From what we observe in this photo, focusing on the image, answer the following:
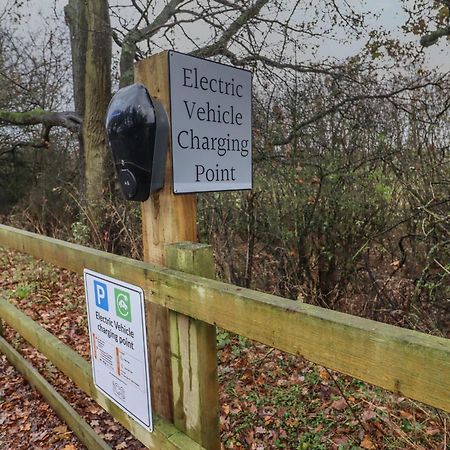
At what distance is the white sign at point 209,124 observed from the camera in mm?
1602

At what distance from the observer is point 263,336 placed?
4.21ft

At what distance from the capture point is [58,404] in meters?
2.68

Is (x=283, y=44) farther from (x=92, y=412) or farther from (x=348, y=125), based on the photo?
(x=92, y=412)

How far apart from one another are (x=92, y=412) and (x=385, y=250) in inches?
109

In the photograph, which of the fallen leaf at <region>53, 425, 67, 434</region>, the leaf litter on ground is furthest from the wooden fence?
the leaf litter on ground

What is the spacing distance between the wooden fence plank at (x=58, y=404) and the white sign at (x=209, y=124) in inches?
56.4

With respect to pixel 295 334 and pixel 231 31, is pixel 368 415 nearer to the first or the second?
pixel 295 334

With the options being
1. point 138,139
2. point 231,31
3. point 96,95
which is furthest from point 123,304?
point 96,95

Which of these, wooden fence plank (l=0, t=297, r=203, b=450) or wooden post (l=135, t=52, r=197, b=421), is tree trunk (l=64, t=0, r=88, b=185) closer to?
wooden fence plank (l=0, t=297, r=203, b=450)

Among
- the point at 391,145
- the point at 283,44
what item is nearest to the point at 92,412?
the point at 391,145

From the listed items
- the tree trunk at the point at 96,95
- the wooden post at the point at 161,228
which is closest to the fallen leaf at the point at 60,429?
the wooden post at the point at 161,228

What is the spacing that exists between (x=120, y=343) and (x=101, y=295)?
0.23 meters

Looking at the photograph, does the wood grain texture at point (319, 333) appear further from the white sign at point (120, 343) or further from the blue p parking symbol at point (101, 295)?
the blue p parking symbol at point (101, 295)

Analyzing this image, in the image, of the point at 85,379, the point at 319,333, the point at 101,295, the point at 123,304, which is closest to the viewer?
the point at 319,333
